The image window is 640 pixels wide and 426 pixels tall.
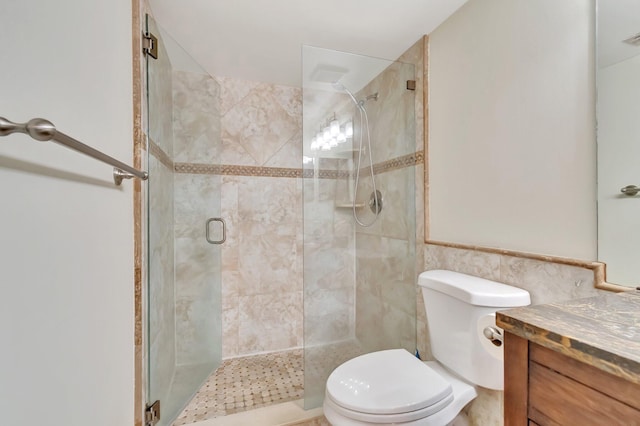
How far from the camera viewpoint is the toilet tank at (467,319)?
3.45 feet

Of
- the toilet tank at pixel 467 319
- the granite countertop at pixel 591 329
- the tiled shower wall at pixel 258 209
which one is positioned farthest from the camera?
the tiled shower wall at pixel 258 209

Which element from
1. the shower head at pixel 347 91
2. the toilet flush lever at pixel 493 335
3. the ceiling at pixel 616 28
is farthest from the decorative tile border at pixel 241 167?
the toilet flush lever at pixel 493 335

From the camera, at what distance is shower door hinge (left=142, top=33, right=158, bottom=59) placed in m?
1.26

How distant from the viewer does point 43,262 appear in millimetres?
593

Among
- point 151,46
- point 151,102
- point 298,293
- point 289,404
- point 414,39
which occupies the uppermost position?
point 414,39

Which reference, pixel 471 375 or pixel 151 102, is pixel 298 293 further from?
pixel 151 102

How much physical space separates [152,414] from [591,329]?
1637mm

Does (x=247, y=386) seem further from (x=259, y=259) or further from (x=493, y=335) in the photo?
(x=493, y=335)

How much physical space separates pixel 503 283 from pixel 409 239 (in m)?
0.64

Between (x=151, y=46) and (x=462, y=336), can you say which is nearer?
(x=462, y=336)

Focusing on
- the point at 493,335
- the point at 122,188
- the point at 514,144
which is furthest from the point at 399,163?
the point at 122,188

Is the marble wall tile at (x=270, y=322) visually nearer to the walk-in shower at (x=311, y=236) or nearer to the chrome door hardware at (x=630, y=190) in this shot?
the walk-in shower at (x=311, y=236)

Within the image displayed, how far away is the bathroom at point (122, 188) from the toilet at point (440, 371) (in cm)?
20

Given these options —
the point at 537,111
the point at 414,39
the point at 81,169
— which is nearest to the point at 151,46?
the point at 81,169
